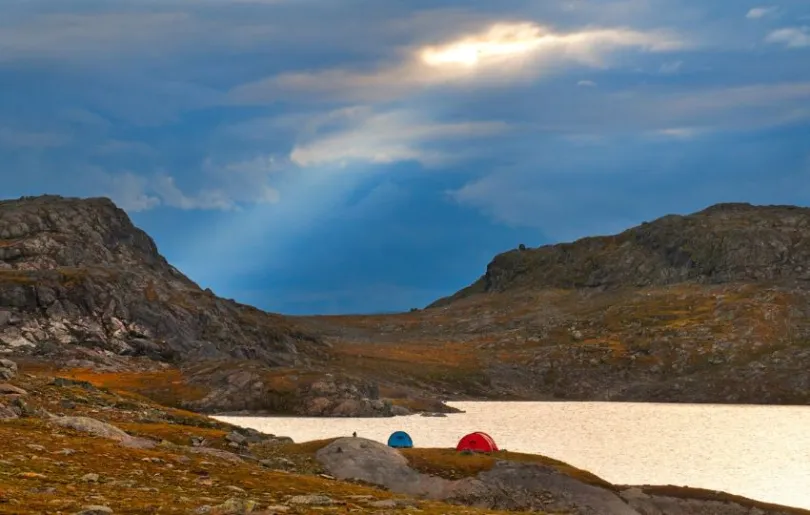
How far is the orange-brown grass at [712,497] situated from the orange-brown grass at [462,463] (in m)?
3.94

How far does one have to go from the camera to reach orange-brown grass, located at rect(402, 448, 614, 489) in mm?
75750

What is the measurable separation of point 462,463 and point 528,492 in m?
6.96

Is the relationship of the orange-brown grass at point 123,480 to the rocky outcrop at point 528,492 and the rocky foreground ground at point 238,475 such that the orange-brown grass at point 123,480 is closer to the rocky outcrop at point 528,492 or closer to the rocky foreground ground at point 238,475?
the rocky foreground ground at point 238,475

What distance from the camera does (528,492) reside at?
239ft

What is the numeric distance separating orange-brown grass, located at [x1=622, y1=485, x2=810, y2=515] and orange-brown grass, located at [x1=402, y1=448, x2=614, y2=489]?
3942 mm

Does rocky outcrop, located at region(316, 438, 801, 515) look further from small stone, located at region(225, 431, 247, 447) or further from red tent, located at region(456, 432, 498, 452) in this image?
red tent, located at region(456, 432, 498, 452)

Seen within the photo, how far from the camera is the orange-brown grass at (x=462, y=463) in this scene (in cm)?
7575

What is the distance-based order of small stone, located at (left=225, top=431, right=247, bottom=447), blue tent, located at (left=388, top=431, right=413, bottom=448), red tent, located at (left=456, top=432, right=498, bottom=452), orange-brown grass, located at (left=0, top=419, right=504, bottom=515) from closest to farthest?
orange-brown grass, located at (left=0, top=419, right=504, bottom=515) < small stone, located at (left=225, top=431, right=247, bottom=447) < red tent, located at (left=456, top=432, right=498, bottom=452) < blue tent, located at (left=388, top=431, right=413, bottom=448)

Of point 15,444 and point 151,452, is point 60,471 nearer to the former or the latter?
point 15,444

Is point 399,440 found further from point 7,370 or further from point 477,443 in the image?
point 7,370

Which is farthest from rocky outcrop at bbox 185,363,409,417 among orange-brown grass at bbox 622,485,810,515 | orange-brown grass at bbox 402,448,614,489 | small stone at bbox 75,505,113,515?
small stone at bbox 75,505,113,515

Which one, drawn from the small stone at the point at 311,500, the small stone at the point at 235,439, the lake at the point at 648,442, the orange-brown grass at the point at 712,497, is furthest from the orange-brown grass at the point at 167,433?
the lake at the point at 648,442

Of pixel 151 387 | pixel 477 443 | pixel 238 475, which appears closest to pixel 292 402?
pixel 151 387

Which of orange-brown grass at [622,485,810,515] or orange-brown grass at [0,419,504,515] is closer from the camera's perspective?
orange-brown grass at [0,419,504,515]
